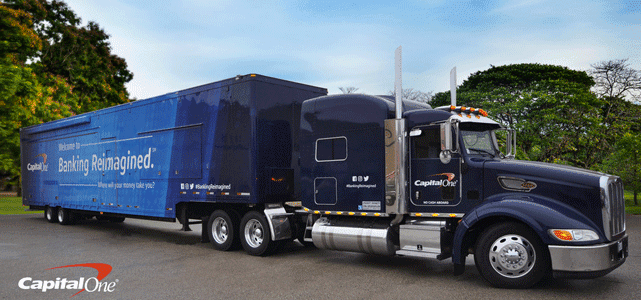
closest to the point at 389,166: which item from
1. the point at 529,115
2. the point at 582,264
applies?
the point at 582,264

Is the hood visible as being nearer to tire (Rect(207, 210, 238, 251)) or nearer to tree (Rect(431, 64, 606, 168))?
tire (Rect(207, 210, 238, 251))

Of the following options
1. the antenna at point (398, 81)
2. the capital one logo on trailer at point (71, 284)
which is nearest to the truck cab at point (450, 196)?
the antenna at point (398, 81)

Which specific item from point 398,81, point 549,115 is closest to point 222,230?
point 398,81

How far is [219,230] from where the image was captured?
10672 millimetres

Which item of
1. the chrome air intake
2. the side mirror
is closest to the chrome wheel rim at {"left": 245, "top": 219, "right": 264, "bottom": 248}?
the side mirror

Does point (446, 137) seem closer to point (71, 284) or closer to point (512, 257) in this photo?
point (512, 257)

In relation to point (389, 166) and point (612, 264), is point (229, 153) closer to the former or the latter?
point (389, 166)

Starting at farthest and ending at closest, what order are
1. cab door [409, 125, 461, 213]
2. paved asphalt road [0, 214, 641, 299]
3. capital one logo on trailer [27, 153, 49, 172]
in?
1. capital one logo on trailer [27, 153, 49, 172]
2. cab door [409, 125, 461, 213]
3. paved asphalt road [0, 214, 641, 299]

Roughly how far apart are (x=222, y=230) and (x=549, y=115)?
1923 cm

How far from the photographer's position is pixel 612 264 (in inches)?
243

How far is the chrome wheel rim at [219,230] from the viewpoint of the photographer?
10.5m

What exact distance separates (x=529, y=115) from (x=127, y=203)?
2178cm

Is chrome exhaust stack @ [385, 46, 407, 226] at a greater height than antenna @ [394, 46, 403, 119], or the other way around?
antenna @ [394, 46, 403, 119]

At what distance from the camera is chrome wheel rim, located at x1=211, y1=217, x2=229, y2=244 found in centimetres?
1050
